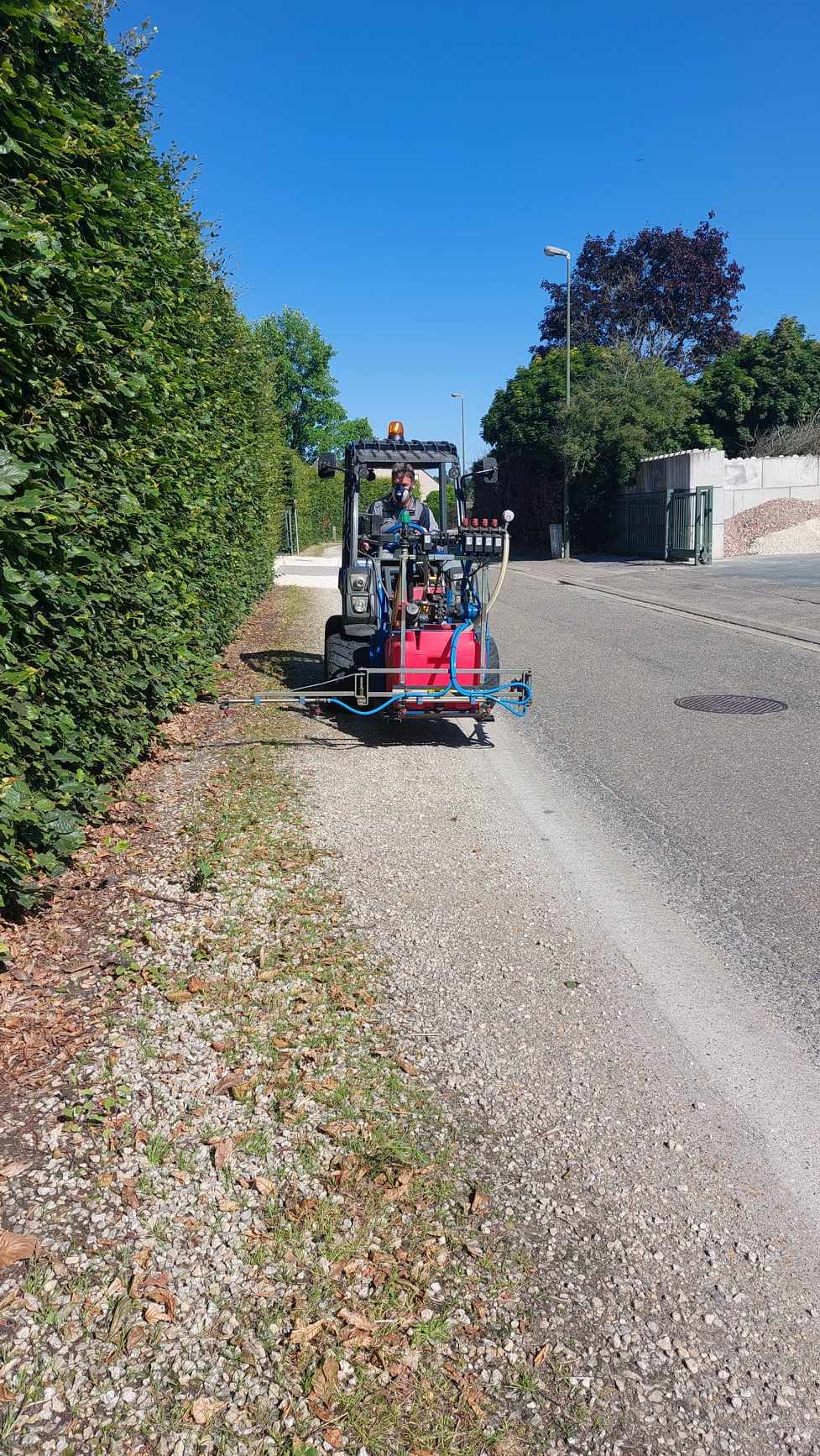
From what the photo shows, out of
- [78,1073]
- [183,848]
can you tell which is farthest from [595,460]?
[78,1073]

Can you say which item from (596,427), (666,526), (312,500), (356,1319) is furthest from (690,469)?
(356,1319)

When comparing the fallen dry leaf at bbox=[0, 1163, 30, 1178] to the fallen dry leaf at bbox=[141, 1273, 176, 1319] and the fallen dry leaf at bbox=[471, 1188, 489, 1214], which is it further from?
the fallen dry leaf at bbox=[471, 1188, 489, 1214]

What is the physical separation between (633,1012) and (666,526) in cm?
2741

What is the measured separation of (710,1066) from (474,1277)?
1.36 meters

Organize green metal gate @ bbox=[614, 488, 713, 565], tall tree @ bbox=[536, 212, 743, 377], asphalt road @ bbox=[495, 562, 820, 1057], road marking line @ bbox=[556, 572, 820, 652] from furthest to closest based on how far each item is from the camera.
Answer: tall tree @ bbox=[536, 212, 743, 377] < green metal gate @ bbox=[614, 488, 713, 565] < road marking line @ bbox=[556, 572, 820, 652] < asphalt road @ bbox=[495, 562, 820, 1057]

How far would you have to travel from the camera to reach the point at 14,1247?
2.66 metres

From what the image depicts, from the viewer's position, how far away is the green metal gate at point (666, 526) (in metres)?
27.2

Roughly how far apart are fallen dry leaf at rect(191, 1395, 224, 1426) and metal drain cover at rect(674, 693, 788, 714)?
767 centimetres

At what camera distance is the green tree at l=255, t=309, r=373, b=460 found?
67.1m

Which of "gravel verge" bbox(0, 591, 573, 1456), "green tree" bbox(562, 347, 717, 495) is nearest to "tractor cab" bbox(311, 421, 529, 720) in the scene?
"gravel verge" bbox(0, 591, 573, 1456)

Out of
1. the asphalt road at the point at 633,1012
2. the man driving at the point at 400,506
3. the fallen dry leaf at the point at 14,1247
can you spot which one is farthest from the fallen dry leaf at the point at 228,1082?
the man driving at the point at 400,506

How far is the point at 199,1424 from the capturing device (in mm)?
2201

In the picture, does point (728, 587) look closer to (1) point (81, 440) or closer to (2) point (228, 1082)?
(1) point (81, 440)

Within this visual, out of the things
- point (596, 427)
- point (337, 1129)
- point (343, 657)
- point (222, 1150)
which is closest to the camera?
point (222, 1150)
